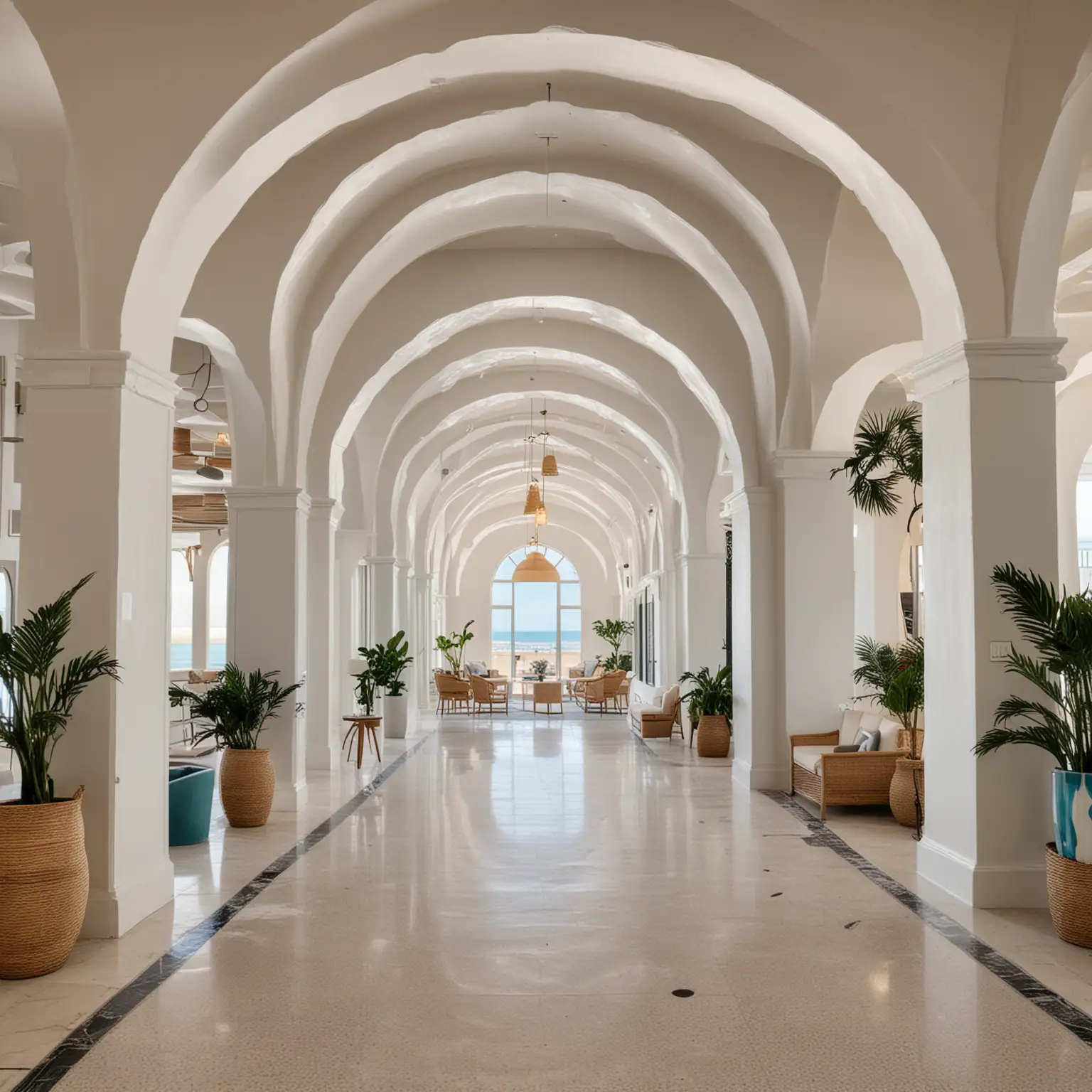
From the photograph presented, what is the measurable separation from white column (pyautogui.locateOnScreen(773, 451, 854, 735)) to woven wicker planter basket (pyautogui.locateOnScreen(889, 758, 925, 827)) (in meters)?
1.60

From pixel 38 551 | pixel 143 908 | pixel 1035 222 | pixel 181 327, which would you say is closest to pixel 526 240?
pixel 181 327

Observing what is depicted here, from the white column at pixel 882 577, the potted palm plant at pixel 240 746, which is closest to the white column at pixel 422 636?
the white column at pixel 882 577

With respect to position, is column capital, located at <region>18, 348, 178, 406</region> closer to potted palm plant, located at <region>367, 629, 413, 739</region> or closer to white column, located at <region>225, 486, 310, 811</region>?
white column, located at <region>225, 486, 310, 811</region>

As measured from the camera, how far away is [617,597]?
35094mm

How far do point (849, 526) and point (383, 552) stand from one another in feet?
27.0

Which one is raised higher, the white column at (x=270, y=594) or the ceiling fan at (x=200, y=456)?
the ceiling fan at (x=200, y=456)

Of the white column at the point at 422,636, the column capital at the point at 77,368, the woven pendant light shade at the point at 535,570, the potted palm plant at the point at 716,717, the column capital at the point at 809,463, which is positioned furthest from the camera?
the woven pendant light shade at the point at 535,570

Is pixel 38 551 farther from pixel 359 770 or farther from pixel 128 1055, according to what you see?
pixel 359 770

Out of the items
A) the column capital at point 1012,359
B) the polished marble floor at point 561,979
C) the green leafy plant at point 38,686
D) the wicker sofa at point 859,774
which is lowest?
the polished marble floor at point 561,979

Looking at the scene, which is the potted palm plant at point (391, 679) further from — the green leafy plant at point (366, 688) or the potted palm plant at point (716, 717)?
the potted palm plant at point (716, 717)

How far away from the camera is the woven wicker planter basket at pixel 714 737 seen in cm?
1325

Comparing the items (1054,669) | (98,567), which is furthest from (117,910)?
(1054,669)

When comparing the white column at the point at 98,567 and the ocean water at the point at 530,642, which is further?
the ocean water at the point at 530,642

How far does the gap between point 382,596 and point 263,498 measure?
286 inches
